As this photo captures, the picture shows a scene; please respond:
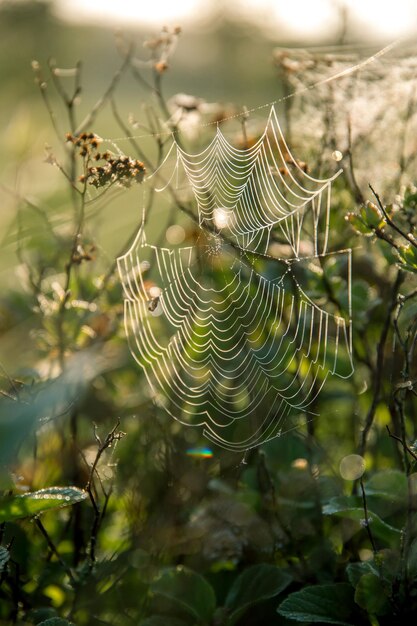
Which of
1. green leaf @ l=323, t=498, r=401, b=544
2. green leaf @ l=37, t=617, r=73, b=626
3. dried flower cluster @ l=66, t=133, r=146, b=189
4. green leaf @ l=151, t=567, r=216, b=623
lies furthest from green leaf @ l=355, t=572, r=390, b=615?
dried flower cluster @ l=66, t=133, r=146, b=189

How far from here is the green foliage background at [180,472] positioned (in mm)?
1497

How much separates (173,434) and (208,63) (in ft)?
52.7

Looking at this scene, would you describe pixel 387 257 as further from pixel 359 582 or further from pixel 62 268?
pixel 62 268

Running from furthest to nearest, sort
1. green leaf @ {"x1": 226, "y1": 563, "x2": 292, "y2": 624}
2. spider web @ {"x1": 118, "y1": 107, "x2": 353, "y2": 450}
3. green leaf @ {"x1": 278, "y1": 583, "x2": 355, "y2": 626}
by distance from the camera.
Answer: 1. spider web @ {"x1": 118, "y1": 107, "x2": 353, "y2": 450}
2. green leaf @ {"x1": 226, "y1": 563, "x2": 292, "y2": 624}
3. green leaf @ {"x1": 278, "y1": 583, "x2": 355, "y2": 626}

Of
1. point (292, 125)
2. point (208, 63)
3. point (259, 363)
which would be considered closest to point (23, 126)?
point (292, 125)

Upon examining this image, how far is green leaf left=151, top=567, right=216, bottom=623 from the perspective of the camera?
162 centimetres

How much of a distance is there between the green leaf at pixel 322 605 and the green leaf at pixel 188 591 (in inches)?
7.5

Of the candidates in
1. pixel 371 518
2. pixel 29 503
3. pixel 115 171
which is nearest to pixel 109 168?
pixel 115 171

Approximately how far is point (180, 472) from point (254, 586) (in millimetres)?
497

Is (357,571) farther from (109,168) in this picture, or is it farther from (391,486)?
(109,168)

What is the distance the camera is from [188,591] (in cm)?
164

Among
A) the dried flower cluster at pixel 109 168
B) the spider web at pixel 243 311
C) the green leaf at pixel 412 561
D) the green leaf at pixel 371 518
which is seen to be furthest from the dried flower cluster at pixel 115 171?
the green leaf at pixel 412 561

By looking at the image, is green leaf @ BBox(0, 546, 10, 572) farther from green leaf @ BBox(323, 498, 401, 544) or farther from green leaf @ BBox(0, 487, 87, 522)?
green leaf @ BBox(323, 498, 401, 544)

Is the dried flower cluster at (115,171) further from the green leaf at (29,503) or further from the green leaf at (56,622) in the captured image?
the green leaf at (56,622)
